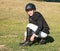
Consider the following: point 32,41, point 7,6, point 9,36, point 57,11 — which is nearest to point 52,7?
point 57,11

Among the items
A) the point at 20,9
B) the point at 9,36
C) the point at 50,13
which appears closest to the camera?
the point at 9,36

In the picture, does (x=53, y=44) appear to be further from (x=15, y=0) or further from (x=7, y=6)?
(x=15, y=0)

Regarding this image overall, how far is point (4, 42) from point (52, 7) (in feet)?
39.2

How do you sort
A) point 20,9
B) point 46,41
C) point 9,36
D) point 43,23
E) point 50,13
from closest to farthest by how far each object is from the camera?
1. point 43,23
2. point 46,41
3. point 9,36
4. point 50,13
5. point 20,9

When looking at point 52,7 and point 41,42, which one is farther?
point 52,7

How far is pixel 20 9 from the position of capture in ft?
63.7

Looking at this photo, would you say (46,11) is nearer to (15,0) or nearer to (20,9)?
(20,9)

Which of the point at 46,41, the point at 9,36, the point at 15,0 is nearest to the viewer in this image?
the point at 46,41

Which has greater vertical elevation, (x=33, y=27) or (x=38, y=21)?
(x=38, y=21)

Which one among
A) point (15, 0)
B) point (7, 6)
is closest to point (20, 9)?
point (7, 6)

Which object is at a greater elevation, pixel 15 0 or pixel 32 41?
pixel 32 41

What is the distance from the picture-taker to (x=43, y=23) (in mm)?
8547

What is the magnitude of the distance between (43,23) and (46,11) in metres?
10.3

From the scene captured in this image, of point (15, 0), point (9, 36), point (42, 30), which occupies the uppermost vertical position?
point (42, 30)
